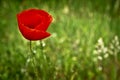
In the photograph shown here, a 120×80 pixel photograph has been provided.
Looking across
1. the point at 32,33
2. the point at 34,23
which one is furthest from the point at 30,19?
→ the point at 32,33

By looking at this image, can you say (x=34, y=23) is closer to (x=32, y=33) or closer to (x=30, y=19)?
(x=30, y=19)

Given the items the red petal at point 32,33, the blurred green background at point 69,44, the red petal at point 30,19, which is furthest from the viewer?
the blurred green background at point 69,44

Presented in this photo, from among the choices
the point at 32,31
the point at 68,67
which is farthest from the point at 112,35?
the point at 32,31

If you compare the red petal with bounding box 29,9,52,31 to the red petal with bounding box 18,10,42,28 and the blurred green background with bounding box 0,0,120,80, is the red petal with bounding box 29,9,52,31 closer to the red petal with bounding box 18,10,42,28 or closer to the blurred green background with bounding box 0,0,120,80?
the red petal with bounding box 18,10,42,28

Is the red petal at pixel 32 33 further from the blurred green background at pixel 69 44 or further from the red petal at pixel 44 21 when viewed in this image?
the blurred green background at pixel 69 44

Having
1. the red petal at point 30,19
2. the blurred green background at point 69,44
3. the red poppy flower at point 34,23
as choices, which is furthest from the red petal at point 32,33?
the blurred green background at point 69,44

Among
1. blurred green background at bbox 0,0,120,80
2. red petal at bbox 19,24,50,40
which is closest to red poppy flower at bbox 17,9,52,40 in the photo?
red petal at bbox 19,24,50,40
